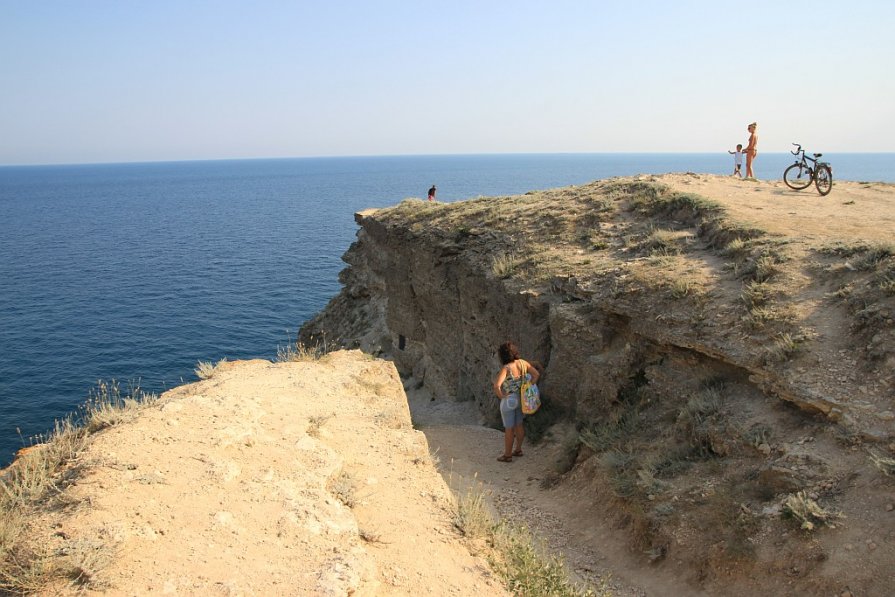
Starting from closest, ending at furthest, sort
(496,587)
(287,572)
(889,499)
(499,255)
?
1. (287,572)
2. (496,587)
3. (889,499)
4. (499,255)

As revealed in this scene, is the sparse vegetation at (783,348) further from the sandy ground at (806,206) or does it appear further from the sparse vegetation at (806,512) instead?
the sandy ground at (806,206)

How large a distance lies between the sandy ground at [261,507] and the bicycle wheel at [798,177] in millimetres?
15247

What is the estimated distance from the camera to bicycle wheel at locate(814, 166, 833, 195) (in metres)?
17.1

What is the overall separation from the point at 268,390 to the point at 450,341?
10.4 metres

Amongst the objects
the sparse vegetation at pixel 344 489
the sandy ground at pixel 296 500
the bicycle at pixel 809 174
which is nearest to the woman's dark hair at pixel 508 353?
the sandy ground at pixel 296 500

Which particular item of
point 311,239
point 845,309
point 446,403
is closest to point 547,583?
point 845,309

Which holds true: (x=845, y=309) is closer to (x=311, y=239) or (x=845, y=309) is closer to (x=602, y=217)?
(x=602, y=217)

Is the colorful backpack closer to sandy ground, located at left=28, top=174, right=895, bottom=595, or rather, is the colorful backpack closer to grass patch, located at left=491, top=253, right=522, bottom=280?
sandy ground, located at left=28, top=174, right=895, bottom=595

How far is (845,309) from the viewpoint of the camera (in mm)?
9125

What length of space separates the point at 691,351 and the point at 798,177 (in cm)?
1148

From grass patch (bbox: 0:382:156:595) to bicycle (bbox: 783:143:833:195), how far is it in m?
18.4

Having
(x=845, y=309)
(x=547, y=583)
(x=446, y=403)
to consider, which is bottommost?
(x=446, y=403)

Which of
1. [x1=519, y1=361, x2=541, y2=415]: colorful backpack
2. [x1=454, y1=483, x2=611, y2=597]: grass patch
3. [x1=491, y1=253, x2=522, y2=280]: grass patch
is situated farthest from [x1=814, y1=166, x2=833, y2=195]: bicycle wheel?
[x1=454, y1=483, x2=611, y2=597]: grass patch

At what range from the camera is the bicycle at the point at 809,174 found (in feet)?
56.2
